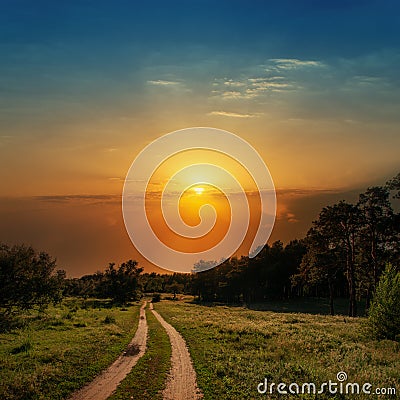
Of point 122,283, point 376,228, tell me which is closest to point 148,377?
point 376,228

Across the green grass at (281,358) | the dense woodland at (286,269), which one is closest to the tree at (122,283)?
the dense woodland at (286,269)

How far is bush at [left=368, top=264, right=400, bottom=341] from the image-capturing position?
90.2 ft

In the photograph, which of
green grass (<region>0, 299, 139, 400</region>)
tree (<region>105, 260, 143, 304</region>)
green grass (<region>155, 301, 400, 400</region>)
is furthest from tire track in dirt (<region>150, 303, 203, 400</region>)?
tree (<region>105, 260, 143, 304</region>)

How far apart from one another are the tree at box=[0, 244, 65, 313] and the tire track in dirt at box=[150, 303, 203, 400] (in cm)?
1025

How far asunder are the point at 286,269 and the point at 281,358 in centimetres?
8822

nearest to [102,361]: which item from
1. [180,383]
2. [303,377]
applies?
[180,383]

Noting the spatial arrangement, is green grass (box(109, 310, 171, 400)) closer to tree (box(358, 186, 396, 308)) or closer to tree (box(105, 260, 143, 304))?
tree (box(358, 186, 396, 308))

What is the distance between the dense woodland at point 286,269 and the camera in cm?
2667

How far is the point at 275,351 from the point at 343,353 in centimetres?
457

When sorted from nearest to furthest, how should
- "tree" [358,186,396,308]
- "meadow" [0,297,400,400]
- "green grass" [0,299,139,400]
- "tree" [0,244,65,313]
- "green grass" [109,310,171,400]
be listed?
"green grass" [109,310,171,400]
"green grass" [0,299,139,400]
"meadow" [0,297,400,400]
"tree" [0,244,65,313]
"tree" [358,186,396,308]

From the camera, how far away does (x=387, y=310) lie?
92.5ft

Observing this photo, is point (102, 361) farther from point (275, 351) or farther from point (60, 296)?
point (275, 351)

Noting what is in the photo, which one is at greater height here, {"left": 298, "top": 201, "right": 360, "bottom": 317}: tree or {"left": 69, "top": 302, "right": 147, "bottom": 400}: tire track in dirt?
{"left": 298, "top": 201, "right": 360, "bottom": 317}: tree

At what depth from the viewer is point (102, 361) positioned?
21.4 meters
